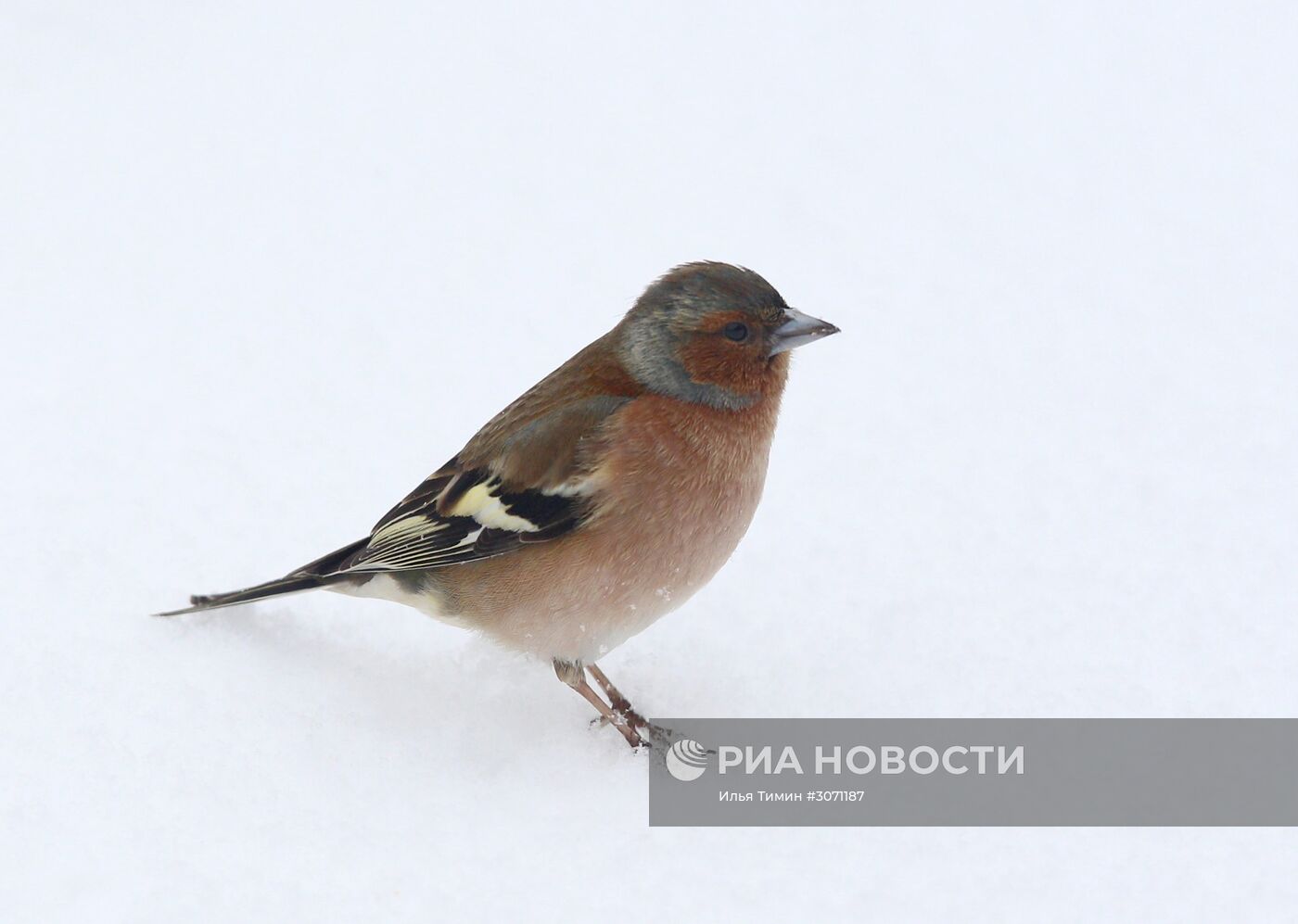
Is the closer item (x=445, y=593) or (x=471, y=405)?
(x=445, y=593)

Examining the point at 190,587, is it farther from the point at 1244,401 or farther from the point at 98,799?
the point at 1244,401

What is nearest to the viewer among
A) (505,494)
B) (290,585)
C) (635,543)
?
(635,543)

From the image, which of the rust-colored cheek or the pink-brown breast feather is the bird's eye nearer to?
the rust-colored cheek

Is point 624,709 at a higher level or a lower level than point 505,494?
lower

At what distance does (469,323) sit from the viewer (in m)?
7.28

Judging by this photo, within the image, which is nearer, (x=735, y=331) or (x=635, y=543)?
(x=635, y=543)

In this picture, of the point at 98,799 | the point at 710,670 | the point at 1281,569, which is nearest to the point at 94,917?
the point at 98,799

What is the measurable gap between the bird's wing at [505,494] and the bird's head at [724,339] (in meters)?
0.22

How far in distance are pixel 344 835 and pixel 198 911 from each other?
50cm

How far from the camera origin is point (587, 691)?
4703mm

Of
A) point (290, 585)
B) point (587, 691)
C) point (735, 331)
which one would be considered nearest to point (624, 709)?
point (587, 691)

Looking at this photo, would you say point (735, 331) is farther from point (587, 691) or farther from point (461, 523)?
point (587, 691)

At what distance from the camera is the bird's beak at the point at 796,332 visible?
4.68m

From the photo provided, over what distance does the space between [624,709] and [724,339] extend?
1.39m
